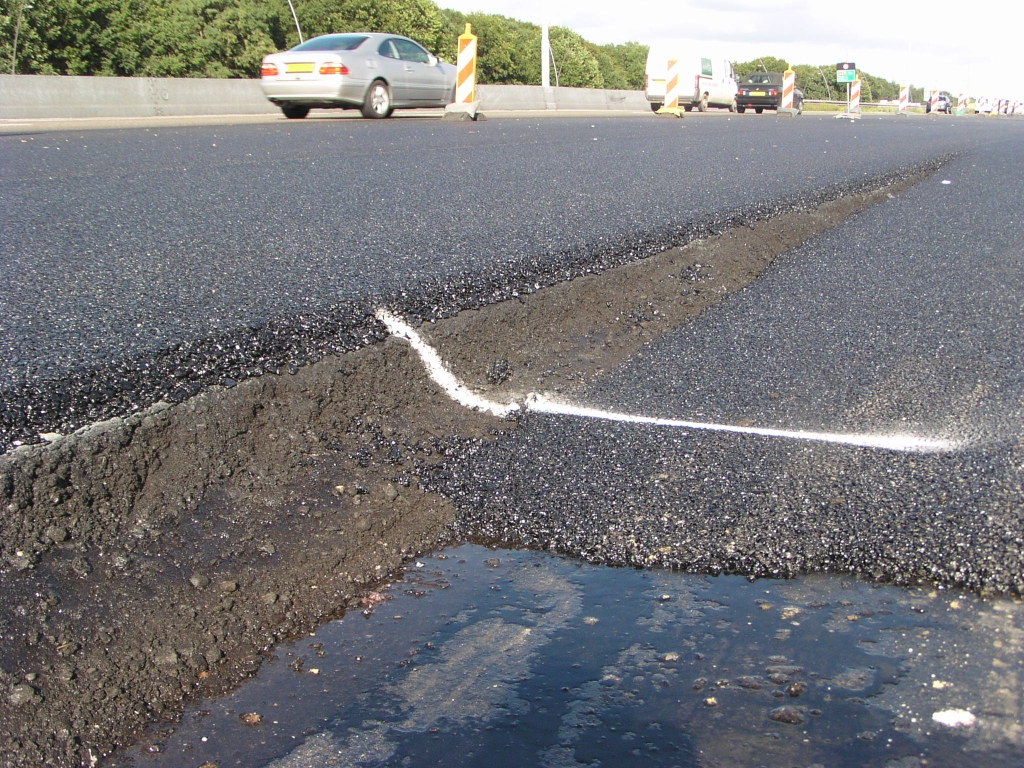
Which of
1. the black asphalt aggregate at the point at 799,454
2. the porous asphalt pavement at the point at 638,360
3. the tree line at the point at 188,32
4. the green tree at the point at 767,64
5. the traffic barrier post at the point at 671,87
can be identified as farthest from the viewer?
the green tree at the point at 767,64

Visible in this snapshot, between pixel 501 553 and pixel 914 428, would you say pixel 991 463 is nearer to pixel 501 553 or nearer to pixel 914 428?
pixel 914 428

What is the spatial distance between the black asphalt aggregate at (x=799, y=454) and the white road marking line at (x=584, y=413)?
5cm

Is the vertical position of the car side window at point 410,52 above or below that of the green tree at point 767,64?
below

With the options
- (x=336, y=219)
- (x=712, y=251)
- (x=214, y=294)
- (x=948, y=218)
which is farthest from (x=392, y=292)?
(x=948, y=218)

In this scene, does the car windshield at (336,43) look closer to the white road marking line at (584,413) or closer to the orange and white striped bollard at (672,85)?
the orange and white striped bollard at (672,85)

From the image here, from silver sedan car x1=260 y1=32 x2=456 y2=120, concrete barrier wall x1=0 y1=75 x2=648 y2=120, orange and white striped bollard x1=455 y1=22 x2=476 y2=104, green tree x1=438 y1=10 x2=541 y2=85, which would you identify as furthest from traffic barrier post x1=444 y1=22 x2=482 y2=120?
green tree x1=438 y1=10 x2=541 y2=85

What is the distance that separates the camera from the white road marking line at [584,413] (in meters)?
3.12

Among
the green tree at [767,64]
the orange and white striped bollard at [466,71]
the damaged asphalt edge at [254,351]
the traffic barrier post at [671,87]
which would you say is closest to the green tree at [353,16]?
the traffic barrier post at [671,87]

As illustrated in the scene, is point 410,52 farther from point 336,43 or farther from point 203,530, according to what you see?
point 203,530

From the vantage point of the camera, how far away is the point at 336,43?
572 inches

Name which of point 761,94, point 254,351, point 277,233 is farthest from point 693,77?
point 254,351

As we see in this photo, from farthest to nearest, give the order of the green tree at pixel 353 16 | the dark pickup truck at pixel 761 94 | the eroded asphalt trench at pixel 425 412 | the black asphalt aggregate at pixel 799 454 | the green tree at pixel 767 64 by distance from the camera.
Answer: the green tree at pixel 767 64, the dark pickup truck at pixel 761 94, the green tree at pixel 353 16, the black asphalt aggregate at pixel 799 454, the eroded asphalt trench at pixel 425 412

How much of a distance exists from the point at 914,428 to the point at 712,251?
242 centimetres

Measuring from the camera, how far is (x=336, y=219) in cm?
561
